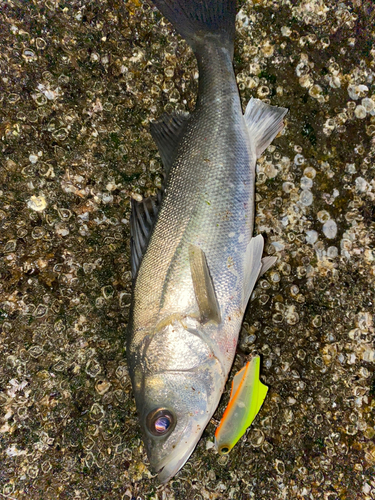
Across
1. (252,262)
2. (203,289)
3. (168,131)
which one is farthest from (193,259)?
(168,131)

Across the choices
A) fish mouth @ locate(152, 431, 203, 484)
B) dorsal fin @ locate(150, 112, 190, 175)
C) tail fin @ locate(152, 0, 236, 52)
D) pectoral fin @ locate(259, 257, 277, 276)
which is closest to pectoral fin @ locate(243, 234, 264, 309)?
pectoral fin @ locate(259, 257, 277, 276)

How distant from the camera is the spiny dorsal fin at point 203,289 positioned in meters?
1.64

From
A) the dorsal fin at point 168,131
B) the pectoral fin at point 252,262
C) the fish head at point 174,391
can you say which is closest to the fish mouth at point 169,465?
the fish head at point 174,391

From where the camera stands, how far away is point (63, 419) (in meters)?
1.90

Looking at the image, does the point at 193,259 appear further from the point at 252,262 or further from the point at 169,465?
the point at 169,465

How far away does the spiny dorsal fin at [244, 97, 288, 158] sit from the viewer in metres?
1.92

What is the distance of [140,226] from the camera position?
181 cm

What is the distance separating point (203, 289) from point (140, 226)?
50 cm

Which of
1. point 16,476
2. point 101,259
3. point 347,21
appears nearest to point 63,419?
point 16,476

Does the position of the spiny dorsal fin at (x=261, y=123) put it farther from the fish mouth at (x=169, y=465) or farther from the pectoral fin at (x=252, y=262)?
the fish mouth at (x=169, y=465)

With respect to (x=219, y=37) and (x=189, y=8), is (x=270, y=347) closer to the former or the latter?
(x=219, y=37)

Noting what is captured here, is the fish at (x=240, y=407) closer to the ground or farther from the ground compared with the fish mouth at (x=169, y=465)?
farther from the ground

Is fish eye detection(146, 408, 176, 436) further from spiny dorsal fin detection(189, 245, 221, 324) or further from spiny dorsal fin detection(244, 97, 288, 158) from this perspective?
spiny dorsal fin detection(244, 97, 288, 158)

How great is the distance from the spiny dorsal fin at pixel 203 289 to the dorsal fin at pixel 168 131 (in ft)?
2.00
